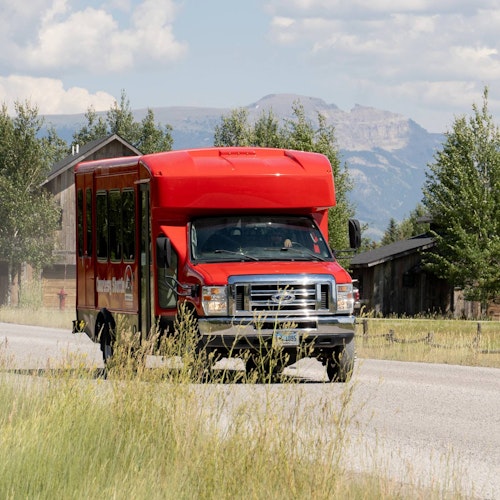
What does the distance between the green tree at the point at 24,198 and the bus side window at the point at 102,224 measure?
36.9 m

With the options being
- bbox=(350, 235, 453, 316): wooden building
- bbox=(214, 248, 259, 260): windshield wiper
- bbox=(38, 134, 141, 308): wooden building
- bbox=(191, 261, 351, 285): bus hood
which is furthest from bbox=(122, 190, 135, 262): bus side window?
bbox=(38, 134, 141, 308): wooden building

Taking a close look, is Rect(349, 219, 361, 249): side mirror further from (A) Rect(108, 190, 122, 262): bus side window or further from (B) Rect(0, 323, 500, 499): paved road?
(A) Rect(108, 190, 122, 262): bus side window

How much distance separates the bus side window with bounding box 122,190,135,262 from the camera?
17.8m

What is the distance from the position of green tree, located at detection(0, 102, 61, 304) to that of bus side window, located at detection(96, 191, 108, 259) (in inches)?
1452

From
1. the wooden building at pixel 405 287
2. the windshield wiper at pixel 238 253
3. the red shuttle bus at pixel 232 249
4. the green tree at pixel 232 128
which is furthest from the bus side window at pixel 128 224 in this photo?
the green tree at pixel 232 128

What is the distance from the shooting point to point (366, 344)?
29.4 meters

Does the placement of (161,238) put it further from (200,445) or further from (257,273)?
(200,445)

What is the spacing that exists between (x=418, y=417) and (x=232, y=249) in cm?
423

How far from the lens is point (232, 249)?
16.9 meters

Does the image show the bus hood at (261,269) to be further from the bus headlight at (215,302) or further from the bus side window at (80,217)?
the bus side window at (80,217)

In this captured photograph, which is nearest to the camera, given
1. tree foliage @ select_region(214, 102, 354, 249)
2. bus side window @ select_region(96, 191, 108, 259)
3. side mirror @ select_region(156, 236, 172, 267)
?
side mirror @ select_region(156, 236, 172, 267)

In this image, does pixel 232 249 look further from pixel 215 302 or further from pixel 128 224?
pixel 128 224

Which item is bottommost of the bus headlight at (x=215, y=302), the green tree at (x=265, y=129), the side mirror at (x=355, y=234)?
the bus headlight at (x=215, y=302)

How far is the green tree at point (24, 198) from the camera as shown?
184 feet
